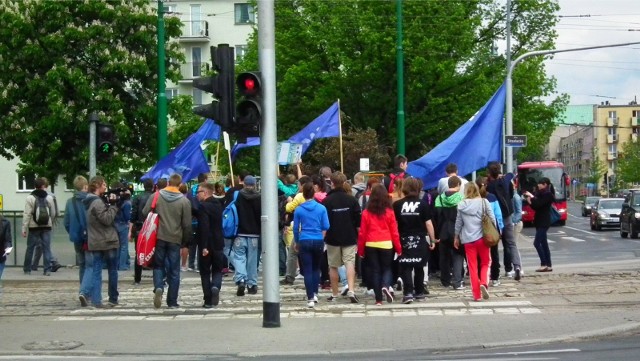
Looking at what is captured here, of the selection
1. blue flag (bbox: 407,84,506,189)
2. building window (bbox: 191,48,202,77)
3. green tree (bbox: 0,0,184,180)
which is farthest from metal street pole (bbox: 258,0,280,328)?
building window (bbox: 191,48,202,77)

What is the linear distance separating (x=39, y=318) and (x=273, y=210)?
388 centimetres

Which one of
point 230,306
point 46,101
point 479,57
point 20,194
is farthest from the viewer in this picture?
point 20,194

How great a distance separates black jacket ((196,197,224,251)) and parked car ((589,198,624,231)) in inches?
1479

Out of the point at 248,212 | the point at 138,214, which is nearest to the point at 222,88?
the point at 248,212

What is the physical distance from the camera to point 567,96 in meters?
61.8

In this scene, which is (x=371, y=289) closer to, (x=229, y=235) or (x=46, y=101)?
(x=229, y=235)

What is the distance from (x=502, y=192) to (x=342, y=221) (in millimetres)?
3490

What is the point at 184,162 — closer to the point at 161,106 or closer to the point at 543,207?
the point at 161,106

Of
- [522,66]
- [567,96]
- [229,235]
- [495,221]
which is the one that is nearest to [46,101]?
[229,235]

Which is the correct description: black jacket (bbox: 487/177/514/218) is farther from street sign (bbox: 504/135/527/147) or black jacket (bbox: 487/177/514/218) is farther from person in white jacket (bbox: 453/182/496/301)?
street sign (bbox: 504/135/527/147)

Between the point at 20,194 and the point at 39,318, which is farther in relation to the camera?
the point at 20,194

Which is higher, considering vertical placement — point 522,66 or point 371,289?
point 522,66

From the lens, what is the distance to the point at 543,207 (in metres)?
19.1

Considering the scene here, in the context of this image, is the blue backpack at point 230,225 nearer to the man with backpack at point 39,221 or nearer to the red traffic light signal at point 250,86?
the red traffic light signal at point 250,86
